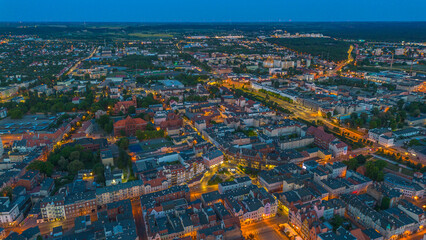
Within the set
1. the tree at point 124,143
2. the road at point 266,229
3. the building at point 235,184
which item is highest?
the tree at point 124,143

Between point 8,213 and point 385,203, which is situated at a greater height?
point 8,213

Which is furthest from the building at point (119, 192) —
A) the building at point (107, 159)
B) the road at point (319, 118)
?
the road at point (319, 118)

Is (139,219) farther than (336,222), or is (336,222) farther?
(139,219)

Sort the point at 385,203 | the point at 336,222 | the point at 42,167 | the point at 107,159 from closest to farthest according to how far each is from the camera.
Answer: the point at 336,222 → the point at 385,203 → the point at 42,167 → the point at 107,159

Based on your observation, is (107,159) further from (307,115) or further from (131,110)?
(307,115)

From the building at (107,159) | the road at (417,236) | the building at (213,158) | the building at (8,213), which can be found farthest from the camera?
A: the building at (107,159)

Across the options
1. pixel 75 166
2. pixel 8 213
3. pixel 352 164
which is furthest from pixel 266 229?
pixel 75 166

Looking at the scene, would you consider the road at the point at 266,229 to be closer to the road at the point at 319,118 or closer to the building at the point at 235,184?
the building at the point at 235,184

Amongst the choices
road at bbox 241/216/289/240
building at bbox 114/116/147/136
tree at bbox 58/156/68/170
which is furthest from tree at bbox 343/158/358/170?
tree at bbox 58/156/68/170

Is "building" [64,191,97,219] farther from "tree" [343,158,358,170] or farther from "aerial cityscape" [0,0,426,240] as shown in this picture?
"tree" [343,158,358,170]
